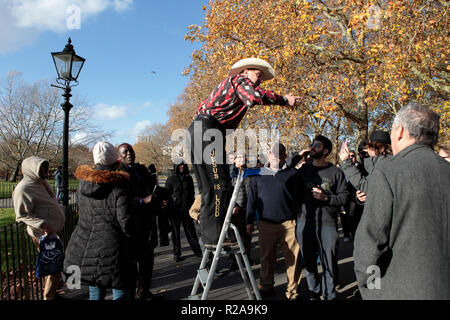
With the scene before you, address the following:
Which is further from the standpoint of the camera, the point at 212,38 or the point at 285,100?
the point at 212,38

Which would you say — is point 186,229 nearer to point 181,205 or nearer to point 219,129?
point 181,205

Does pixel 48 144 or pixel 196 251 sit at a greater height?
pixel 48 144

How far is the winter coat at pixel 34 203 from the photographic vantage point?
4.24m

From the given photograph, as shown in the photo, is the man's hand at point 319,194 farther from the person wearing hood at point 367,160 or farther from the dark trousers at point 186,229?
the dark trousers at point 186,229

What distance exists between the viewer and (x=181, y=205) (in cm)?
739

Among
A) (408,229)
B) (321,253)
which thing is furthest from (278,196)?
(408,229)

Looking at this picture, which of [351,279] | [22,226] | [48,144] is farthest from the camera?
[48,144]

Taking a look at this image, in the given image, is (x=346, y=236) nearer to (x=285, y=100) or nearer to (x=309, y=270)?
(x=309, y=270)

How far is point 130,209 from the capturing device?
3.27 m

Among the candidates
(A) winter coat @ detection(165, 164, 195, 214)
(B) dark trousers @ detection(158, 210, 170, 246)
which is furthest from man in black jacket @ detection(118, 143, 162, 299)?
(A) winter coat @ detection(165, 164, 195, 214)

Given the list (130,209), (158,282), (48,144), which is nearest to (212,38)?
(158,282)

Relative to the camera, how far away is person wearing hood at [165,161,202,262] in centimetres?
719
